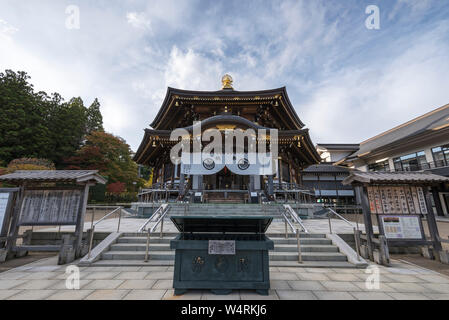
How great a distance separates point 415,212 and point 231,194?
34.0 feet

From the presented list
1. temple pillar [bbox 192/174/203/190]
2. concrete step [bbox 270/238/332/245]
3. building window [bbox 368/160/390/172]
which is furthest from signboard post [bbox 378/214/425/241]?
building window [bbox 368/160/390/172]

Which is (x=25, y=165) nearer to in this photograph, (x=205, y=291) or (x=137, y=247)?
(x=137, y=247)

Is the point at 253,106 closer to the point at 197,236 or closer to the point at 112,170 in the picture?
the point at 197,236

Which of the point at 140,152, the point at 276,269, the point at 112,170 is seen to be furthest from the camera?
the point at 112,170

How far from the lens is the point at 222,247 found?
10.5 ft

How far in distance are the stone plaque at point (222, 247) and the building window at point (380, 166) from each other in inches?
1070

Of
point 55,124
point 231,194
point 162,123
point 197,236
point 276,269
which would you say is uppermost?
point 55,124

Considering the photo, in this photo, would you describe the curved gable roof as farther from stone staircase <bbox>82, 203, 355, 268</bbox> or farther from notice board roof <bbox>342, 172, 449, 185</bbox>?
stone staircase <bbox>82, 203, 355, 268</bbox>

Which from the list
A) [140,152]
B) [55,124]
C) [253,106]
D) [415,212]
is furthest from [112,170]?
[415,212]

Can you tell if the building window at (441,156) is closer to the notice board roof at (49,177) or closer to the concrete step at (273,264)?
the concrete step at (273,264)

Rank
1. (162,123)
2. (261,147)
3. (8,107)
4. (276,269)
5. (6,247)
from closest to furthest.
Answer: (276,269) < (6,247) < (261,147) < (162,123) < (8,107)

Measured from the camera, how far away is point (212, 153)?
12.3m

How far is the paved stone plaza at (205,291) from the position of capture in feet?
10.0

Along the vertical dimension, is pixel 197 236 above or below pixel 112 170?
below
